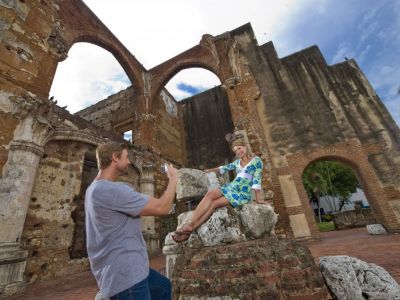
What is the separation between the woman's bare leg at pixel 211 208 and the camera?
262 centimetres

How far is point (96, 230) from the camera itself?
4.21 feet

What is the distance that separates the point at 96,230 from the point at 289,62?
10899 mm

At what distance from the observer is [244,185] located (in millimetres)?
2865

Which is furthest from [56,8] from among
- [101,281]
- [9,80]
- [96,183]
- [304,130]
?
[304,130]

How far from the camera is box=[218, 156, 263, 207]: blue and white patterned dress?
2.76 metres

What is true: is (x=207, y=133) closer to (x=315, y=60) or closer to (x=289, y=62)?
(x=289, y=62)

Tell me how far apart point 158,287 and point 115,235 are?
54cm

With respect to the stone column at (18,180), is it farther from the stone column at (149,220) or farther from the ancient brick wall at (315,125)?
the ancient brick wall at (315,125)

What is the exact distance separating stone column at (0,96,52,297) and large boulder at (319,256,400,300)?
5.66 metres

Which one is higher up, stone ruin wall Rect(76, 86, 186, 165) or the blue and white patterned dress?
stone ruin wall Rect(76, 86, 186, 165)

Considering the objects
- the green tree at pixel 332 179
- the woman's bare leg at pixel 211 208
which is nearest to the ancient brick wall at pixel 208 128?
the woman's bare leg at pixel 211 208

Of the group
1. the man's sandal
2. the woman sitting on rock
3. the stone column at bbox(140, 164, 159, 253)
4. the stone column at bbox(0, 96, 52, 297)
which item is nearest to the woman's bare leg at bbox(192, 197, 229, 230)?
the woman sitting on rock

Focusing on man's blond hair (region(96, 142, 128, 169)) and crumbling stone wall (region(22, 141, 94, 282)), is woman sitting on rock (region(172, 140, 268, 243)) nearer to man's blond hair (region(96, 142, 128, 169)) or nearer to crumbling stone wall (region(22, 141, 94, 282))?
man's blond hair (region(96, 142, 128, 169))

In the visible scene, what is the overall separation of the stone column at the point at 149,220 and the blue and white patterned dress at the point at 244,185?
264 inches
